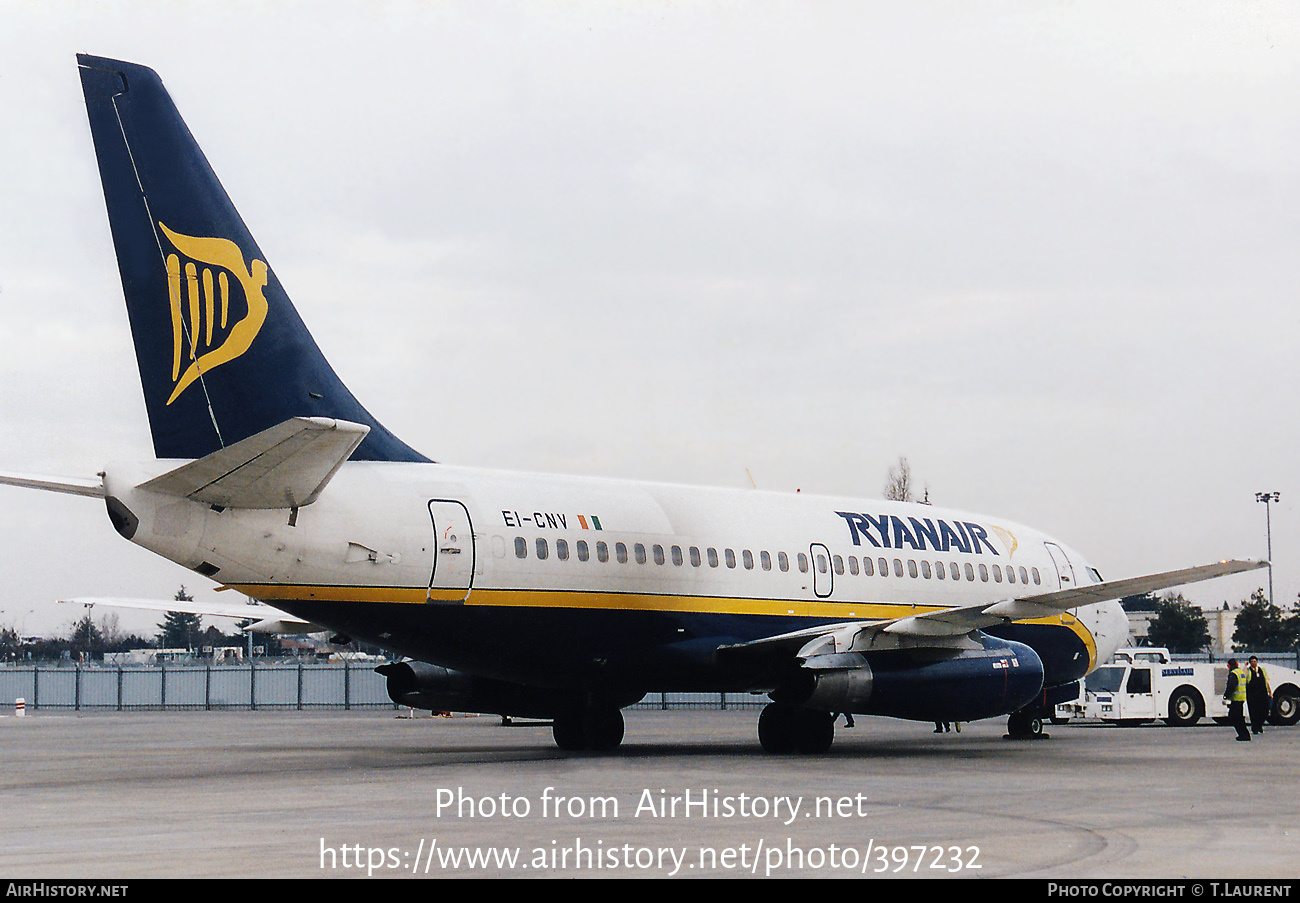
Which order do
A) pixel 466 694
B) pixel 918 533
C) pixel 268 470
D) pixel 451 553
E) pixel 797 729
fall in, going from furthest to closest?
pixel 918 533
pixel 466 694
pixel 797 729
pixel 451 553
pixel 268 470

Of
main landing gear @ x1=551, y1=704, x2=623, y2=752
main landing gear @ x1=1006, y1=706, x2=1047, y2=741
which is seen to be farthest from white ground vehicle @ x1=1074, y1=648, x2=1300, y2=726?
main landing gear @ x1=551, y1=704, x2=623, y2=752

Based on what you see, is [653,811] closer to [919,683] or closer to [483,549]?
[483,549]

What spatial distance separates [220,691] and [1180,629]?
60.9 metres

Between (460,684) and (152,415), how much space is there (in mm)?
7076

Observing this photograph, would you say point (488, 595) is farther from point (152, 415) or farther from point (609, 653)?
point (152, 415)

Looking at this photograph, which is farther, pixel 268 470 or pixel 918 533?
pixel 918 533

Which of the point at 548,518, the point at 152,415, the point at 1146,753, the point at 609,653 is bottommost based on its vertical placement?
the point at 1146,753

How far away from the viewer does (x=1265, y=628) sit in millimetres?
91750

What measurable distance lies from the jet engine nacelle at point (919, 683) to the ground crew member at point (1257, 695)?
868 cm

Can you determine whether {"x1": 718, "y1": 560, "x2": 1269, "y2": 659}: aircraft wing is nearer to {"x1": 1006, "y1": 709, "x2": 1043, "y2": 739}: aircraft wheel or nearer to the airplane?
the airplane

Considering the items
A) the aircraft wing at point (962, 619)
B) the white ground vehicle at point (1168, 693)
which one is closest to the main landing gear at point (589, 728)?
the aircraft wing at point (962, 619)

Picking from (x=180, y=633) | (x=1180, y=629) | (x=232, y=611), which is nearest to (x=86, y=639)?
(x=180, y=633)
